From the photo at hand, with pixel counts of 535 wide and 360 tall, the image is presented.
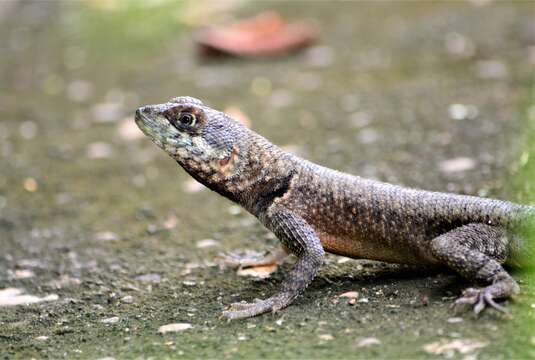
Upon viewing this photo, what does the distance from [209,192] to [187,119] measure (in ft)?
9.42

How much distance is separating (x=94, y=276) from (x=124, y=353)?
1.68 metres

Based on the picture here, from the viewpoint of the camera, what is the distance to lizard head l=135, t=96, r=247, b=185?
5070 millimetres

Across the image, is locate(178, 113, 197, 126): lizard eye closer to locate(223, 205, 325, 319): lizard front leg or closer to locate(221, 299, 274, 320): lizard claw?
locate(223, 205, 325, 319): lizard front leg

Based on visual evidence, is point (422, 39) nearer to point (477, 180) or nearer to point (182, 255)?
point (477, 180)

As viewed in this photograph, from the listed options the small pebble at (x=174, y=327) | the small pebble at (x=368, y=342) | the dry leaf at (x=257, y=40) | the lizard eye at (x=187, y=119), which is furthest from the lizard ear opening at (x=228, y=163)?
the dry leaf at (x=257, y=40)

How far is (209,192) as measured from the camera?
793cm

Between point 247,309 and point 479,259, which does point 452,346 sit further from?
point 247,309

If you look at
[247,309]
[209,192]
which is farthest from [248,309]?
[209,192]

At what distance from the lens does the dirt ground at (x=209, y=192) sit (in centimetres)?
441

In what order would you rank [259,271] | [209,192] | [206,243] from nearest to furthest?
[259,271]
[206,243]
[209,192]

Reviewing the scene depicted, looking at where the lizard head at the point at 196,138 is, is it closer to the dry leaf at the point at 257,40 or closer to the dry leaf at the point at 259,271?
the dry leaf at the point at 259,271

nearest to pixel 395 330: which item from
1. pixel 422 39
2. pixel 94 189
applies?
pixel 94 189

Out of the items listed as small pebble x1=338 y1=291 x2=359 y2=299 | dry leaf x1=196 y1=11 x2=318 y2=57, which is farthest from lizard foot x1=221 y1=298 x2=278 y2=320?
dry leaf x1=196 y1=11 x2=318 y2=57

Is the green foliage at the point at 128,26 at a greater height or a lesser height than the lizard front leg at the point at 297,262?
greater
